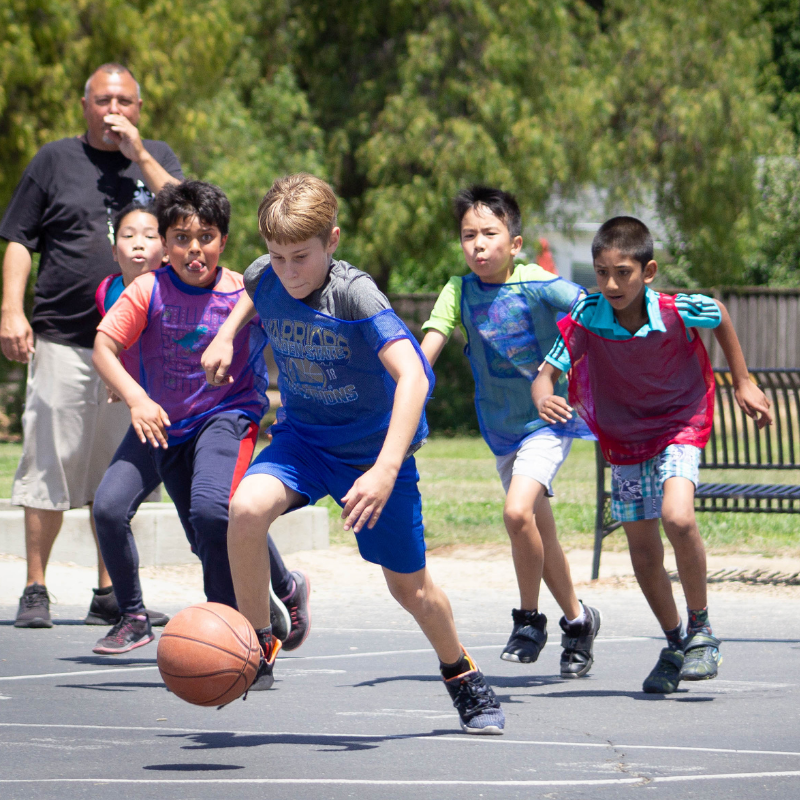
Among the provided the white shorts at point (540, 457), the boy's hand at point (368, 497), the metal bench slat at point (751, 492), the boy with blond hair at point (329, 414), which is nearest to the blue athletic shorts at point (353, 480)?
the boy with blond hair at point (329, 414)

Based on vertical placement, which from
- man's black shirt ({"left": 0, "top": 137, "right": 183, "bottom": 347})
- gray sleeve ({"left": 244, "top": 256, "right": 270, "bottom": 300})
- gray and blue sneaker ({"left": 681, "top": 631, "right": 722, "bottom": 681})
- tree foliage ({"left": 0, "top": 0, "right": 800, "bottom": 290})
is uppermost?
tree foliage ({"left": 0, "top": 0, "right": 800, "bottom": 290})

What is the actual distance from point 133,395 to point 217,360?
1.61 ft

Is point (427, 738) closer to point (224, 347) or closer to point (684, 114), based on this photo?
point (224, 347)

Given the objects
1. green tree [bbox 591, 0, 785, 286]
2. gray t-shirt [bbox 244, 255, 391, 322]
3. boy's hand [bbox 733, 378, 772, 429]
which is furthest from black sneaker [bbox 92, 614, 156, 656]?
green tree [bbox 591, 0, 785, 286]

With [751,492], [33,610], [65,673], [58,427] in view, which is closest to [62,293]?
[58,427]

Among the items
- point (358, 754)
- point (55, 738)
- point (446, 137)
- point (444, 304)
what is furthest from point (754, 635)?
point (446, 137)

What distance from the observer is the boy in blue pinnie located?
5.91 metres

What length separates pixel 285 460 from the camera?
183 inches

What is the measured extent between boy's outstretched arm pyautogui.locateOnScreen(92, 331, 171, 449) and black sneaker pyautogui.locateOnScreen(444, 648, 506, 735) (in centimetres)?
150

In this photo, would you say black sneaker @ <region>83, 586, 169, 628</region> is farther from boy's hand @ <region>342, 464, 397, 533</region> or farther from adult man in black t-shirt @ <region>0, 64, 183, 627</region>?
boy's hand @ <region>342, 464, 397, 533</region>

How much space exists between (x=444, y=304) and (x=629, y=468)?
1104 mm

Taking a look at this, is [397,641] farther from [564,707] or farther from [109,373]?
[109,373]

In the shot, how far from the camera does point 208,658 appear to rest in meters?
4.29

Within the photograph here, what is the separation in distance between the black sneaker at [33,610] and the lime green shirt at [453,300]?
2436 millimetres
